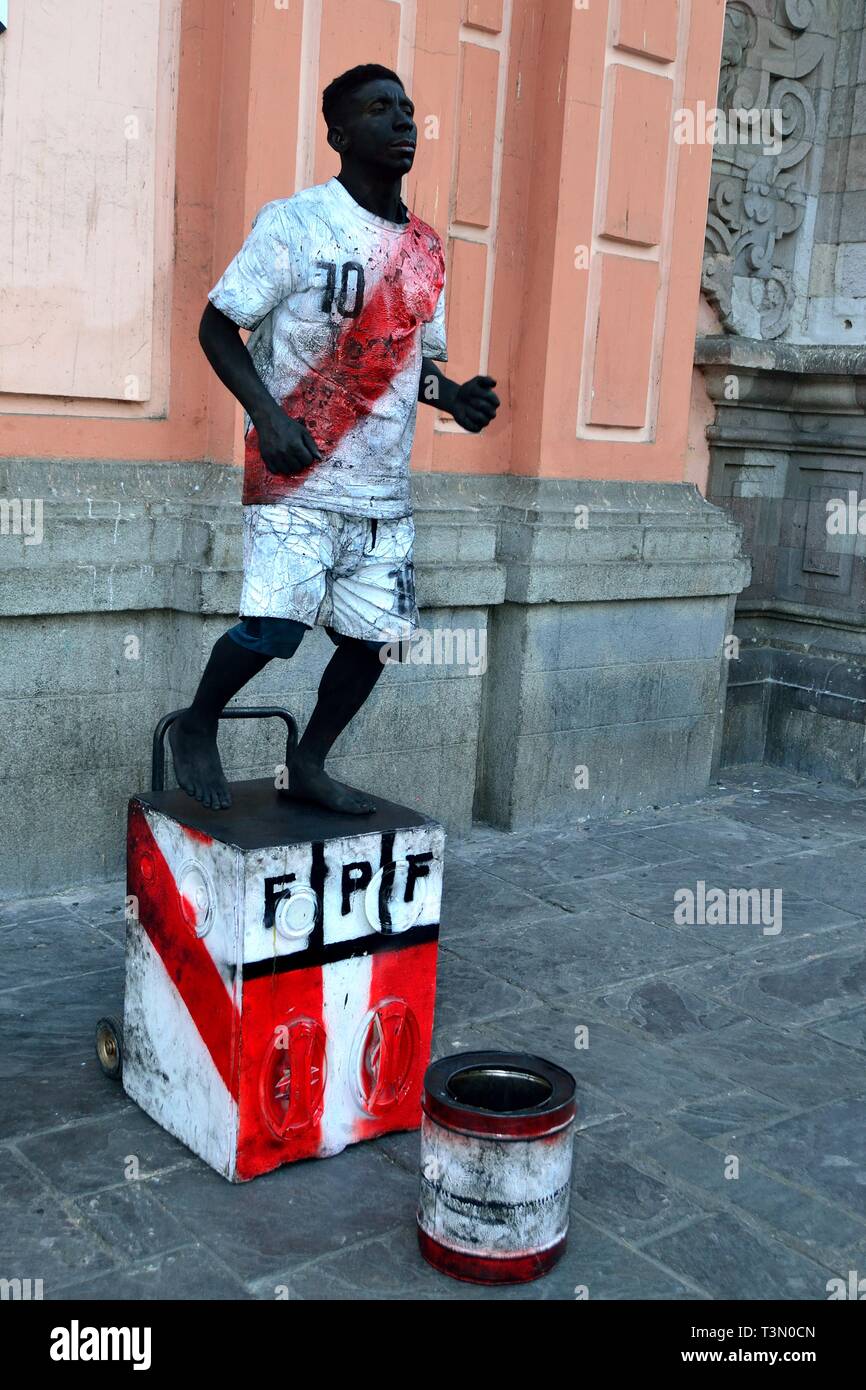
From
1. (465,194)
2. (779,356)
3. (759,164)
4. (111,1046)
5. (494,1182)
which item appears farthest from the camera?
(759,164)

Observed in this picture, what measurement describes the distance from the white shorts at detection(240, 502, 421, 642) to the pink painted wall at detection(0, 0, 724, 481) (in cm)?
184

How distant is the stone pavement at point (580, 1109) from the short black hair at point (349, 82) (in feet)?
8.02

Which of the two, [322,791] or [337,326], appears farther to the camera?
[322,791]

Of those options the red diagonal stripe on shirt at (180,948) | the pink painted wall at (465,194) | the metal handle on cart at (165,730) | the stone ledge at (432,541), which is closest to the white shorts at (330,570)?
the metal handle on cart at (165,730)

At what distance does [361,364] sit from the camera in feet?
11.4

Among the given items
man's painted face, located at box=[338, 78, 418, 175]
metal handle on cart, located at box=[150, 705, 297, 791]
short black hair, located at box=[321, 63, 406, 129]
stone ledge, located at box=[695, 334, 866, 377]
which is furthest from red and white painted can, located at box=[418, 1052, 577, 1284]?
stone ledge, located at box=[695, 334, 866, 377]

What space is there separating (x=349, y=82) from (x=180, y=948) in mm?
2031

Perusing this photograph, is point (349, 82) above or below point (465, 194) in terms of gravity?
below

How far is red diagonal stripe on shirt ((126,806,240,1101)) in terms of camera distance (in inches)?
131

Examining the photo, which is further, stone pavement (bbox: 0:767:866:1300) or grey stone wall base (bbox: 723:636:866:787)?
grey stone wall base (bbox: 723:636:866:787)

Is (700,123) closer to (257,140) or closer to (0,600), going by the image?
(257,140)

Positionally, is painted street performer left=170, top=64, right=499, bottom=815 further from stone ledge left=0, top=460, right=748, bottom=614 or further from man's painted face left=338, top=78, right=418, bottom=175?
stone ledge left=0, top=460, right=748, bottom=614

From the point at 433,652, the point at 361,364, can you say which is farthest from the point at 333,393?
the point at 433,652

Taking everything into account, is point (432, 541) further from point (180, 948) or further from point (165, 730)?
point (180, 948)
